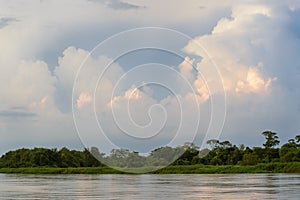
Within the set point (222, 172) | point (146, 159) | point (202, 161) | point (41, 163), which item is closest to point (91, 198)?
point (146, 159)

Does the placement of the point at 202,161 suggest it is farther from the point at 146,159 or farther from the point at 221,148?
the point at 146,159

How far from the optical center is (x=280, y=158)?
74.9 meters

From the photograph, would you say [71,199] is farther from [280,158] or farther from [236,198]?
[280,158]

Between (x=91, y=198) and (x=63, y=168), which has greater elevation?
(x=63, y=168)

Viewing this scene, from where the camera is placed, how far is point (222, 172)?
71.0 meters

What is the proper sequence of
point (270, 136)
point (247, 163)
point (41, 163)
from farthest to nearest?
point (41, 163)
point (270, 136)
point (247, 163)

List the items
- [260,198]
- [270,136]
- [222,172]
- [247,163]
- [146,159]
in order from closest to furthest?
[260,198] → [146,159] → [222,172] → [247,163] → [270,136]

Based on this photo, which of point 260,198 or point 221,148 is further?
point 221,148

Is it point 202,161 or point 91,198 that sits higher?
point 202,161

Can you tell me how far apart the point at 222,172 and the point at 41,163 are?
92.6 ft

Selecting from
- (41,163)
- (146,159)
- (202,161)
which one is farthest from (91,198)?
(41,163)

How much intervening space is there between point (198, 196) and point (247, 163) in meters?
49.3

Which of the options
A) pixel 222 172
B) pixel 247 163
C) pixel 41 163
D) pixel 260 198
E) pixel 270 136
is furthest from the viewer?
pixel 41 163

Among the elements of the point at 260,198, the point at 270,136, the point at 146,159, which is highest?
the point at 270,136
